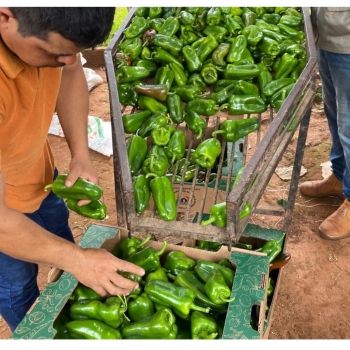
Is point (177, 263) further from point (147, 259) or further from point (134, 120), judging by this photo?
point (134, 120)

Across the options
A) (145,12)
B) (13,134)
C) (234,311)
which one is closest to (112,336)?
(234,311)

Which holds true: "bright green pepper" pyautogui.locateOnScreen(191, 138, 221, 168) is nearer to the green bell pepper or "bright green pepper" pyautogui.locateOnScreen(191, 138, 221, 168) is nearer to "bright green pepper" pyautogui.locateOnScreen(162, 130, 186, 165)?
"bright green pepper" pyautogui.locateOnScreen(162, 130, 186, 165)

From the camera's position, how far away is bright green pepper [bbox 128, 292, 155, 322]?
2121mm

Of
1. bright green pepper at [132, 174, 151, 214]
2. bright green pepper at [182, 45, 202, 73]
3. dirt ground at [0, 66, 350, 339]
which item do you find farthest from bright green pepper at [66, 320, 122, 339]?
bright green pepper at [182, 45, 202, 73]

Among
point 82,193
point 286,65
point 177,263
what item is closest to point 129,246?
point 177,263

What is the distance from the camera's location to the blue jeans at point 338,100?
10.2 feet

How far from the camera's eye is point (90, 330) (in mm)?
2037

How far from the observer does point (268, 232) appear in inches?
108

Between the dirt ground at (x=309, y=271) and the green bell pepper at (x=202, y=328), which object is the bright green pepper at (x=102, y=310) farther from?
the dirt ground at (x=309, y=271)

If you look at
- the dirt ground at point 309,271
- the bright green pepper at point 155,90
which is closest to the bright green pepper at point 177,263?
the bright green pepper at point 155,90

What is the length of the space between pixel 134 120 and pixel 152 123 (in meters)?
0.12

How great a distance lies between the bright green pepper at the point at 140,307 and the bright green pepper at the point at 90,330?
0.12m

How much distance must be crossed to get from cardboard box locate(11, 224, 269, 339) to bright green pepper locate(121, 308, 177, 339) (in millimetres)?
269

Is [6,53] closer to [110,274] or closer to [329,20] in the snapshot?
[110,274]
